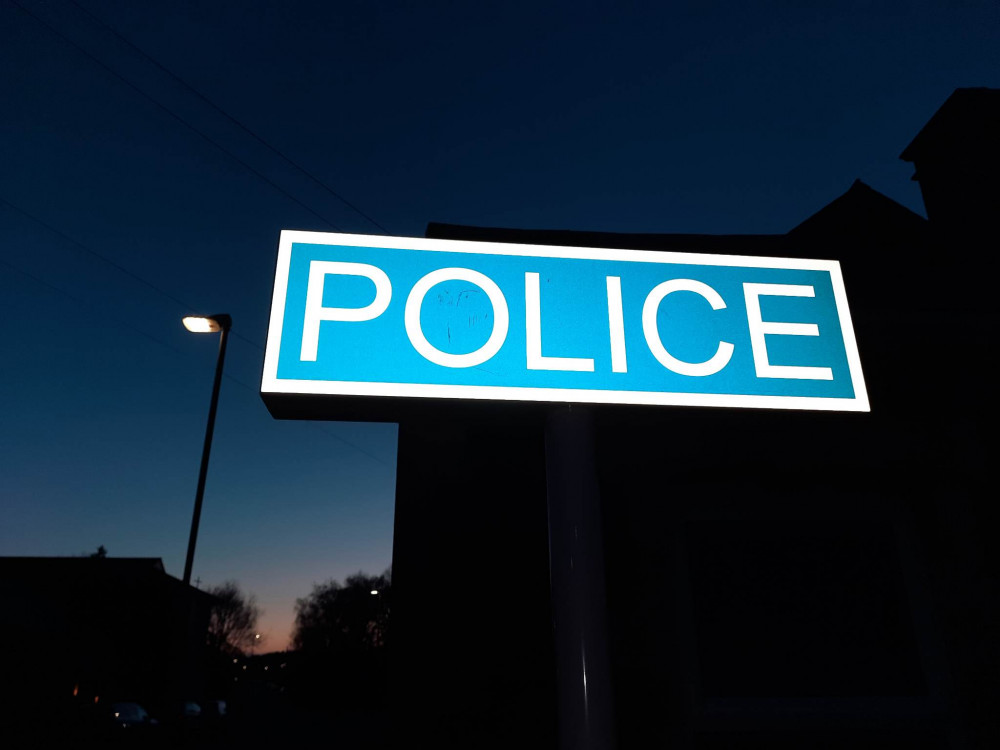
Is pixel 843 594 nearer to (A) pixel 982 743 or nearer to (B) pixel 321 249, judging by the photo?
(A) pixel 982 743

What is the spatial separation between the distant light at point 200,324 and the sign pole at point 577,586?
37.2 ft

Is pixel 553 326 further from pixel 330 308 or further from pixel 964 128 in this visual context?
pixel 964 128

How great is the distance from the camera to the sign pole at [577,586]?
1745 mm

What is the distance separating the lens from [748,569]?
294 cm

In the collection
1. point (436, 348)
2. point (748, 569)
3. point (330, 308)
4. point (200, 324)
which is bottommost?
point (748, 569)

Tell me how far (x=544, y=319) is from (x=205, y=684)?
6323cm

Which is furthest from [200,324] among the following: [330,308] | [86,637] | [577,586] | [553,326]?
[86,637]

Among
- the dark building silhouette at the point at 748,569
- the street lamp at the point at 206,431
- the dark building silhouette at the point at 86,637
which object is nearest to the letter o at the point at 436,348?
the dark building silhouette at the point at 748,569

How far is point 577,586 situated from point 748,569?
4.77ft

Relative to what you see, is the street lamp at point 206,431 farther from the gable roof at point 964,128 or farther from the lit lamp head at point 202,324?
the gable roof at point 964,128

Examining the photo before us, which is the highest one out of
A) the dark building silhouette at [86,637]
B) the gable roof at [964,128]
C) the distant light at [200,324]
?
the distant light at [200,324]

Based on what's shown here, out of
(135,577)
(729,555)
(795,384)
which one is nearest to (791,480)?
(729,555)

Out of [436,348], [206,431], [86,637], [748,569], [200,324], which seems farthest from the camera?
[86,637]

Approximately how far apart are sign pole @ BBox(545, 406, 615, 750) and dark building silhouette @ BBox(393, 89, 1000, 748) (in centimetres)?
80
